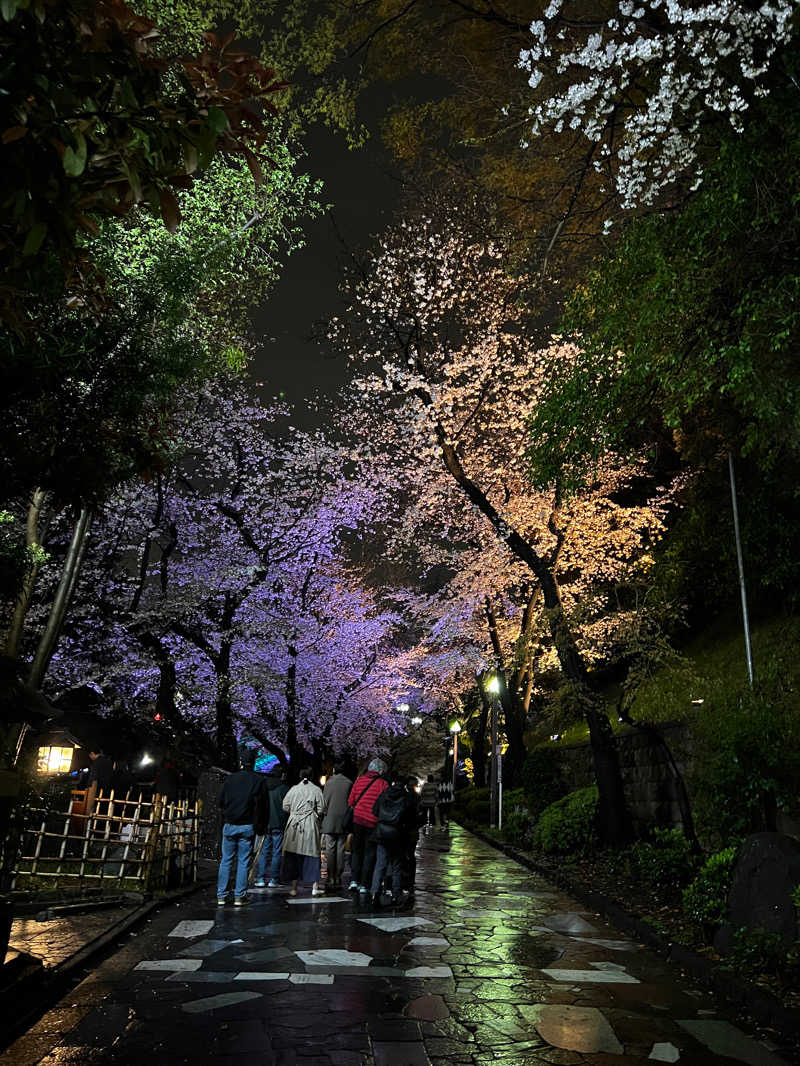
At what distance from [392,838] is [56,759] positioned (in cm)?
965

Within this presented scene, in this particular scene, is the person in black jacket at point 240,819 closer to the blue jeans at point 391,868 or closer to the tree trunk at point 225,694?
the blue jeans at point 391,868

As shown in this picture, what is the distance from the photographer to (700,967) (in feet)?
24.6

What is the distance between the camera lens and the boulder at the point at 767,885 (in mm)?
7133

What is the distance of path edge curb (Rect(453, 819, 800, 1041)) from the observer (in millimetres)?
5921

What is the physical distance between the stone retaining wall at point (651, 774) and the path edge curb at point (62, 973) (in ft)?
28.0

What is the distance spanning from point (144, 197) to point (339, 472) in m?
25.3

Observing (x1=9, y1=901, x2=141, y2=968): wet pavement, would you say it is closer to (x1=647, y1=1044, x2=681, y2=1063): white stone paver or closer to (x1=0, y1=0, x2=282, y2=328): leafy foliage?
(x1=647, y1=1044, x2=681, y2=1063): white stone paver

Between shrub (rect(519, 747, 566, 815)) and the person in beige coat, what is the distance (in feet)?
32.5

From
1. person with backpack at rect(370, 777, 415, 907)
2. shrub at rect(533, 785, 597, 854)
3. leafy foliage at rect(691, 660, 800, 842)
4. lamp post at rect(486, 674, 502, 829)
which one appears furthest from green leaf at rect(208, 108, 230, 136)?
lamp post at rect(486, 674, 502, 829)

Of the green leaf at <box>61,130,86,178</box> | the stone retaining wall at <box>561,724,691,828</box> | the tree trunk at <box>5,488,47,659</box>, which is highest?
the tree trunk at <box>5,488,47,659</box>

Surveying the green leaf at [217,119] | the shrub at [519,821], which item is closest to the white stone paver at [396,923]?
the green leaf at [217,119]

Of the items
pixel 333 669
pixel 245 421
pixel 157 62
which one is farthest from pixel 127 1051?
pixel 333 669

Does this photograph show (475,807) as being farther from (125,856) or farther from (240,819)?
(240,819)

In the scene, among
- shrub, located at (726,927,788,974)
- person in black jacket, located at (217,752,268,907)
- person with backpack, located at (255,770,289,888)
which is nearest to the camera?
shrub, located at (726,927,788,974)
